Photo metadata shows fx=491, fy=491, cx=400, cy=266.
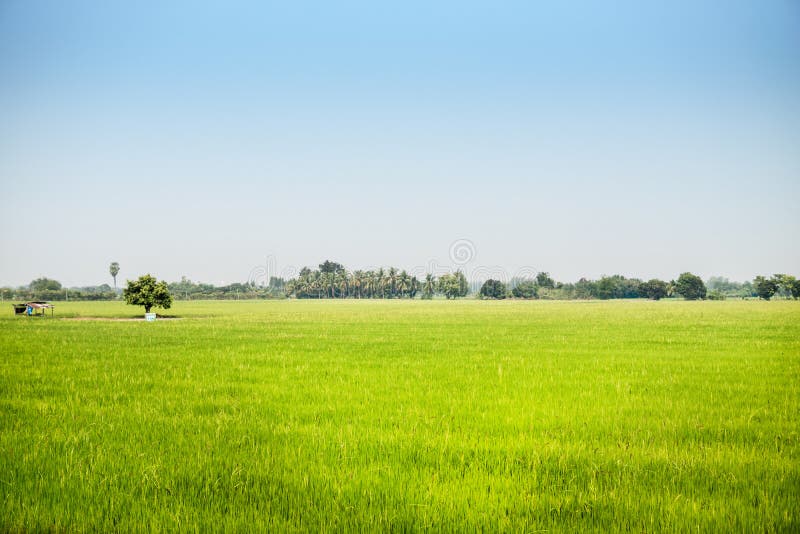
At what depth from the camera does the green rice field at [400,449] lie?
16.5 ft

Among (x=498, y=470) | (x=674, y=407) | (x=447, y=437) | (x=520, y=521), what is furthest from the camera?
(x=674, y=407)

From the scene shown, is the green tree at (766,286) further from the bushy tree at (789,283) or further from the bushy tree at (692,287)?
the bushy tree at (692,287)

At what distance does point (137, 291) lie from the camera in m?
49.7

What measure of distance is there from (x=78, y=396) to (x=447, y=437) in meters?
8.88

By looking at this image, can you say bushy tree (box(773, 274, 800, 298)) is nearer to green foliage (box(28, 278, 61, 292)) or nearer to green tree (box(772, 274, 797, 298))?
green tree (box(772, 274, 797, 298))

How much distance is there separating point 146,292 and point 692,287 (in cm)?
19137

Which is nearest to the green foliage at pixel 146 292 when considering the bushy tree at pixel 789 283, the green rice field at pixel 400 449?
the green rice field at pixel 400 449

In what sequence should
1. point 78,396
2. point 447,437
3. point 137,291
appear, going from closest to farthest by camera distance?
point 447,437
point 78,396
point 137,291

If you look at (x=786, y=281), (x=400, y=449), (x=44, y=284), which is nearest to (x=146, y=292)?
(x=400, y=449)

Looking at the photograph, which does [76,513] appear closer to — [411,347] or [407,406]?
[407,406]

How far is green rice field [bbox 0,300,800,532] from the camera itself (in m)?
5.04

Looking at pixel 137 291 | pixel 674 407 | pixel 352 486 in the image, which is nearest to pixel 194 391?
pixel 352 486

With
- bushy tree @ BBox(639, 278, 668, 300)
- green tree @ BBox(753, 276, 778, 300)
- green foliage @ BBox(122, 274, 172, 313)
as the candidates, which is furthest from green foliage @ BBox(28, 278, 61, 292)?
green tree @ BBox(753, 276, 778, 300)

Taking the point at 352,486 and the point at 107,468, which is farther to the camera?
the point at 107,468
